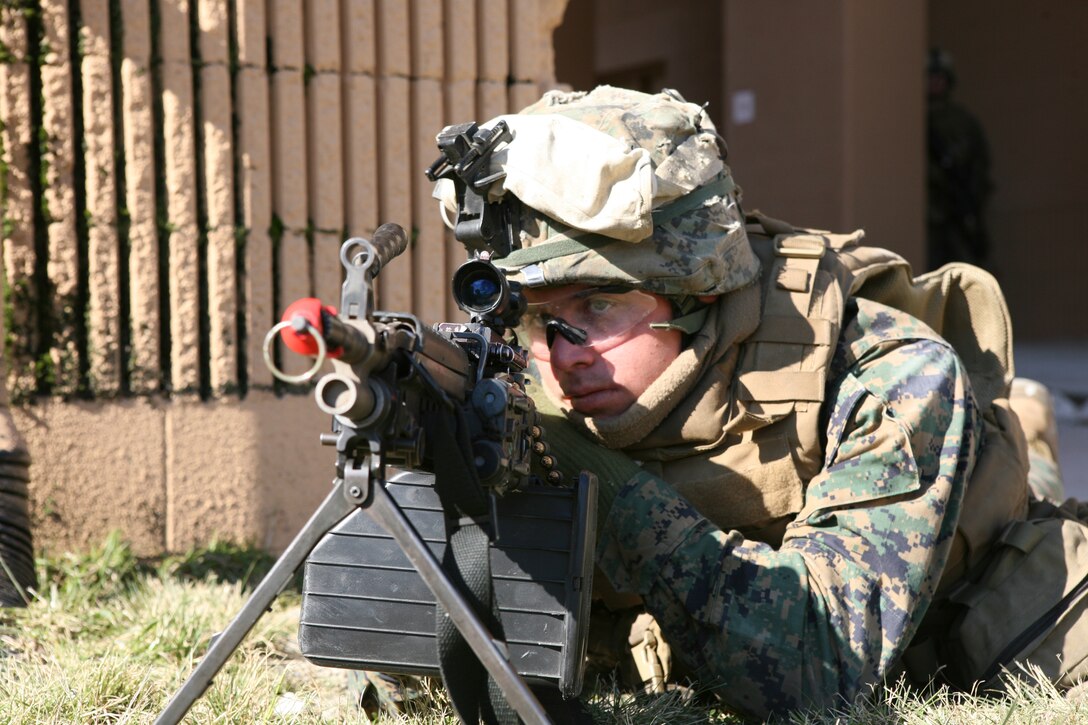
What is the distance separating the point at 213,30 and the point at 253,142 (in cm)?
36

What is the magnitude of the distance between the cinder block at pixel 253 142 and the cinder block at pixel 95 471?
2.26 ft

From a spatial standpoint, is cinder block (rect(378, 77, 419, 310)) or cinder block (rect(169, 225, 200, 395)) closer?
cinder block (rect(169, 225, 200, 395))

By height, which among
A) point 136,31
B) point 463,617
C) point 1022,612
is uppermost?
point 136,31

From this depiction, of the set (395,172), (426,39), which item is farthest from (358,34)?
(395,172)

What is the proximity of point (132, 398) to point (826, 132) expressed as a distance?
A: 15.6ft

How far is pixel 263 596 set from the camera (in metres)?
1.67

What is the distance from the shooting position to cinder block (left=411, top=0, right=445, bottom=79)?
413cm

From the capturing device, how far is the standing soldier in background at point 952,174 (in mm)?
9727

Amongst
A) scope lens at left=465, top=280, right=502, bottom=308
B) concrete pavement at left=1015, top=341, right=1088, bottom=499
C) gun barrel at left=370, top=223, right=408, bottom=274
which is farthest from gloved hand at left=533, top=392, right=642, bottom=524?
concrete pavement at left=1015, top=341, right=1088, bottom=499


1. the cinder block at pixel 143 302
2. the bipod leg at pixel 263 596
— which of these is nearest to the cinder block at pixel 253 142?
the cinder block at pixel 143 302

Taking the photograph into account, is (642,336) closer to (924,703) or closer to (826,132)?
(924,703)

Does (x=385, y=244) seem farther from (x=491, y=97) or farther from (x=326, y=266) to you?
(x=491, y=97)

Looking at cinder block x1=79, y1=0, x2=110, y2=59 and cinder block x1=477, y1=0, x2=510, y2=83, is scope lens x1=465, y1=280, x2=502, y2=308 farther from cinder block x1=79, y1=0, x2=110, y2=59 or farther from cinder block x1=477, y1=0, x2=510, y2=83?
cinder block x1=477, y1=0, x2=510, y2=83

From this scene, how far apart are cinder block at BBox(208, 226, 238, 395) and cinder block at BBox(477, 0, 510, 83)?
3.47ft
